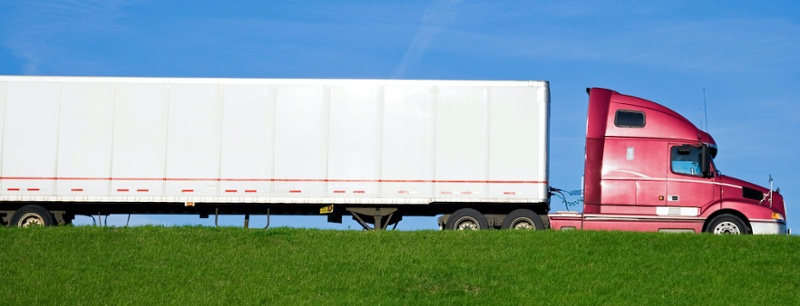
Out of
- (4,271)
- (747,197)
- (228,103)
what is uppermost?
(228,103)

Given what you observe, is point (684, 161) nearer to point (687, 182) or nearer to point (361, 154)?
point (687, 182)

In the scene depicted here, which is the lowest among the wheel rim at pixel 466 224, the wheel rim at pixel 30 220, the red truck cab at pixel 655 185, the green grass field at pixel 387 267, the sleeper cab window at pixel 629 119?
the green grass field at pixel 387 267

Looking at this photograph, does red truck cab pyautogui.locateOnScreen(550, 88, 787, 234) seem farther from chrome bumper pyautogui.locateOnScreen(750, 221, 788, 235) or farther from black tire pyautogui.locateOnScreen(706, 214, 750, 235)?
chrome bumper pyautogui.locateOnScreen(750, 221, 788, 235)

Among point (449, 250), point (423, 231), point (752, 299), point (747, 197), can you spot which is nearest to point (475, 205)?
point (423, 231)

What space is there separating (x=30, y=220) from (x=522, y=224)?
11.3 m

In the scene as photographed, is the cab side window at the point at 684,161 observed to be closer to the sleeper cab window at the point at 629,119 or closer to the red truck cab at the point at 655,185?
the red truck cab at the point at 655,185

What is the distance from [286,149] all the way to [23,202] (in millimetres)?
6368

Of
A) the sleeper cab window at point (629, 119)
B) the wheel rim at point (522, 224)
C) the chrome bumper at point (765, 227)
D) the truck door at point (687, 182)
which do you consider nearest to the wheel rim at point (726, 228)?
the chrome bumper at point (765, 227)

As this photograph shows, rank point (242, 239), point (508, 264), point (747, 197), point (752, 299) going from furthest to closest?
point (747, 197)
point (242, 239)
point (508, 264)
point (752, 299)

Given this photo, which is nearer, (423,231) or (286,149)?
(423,231)

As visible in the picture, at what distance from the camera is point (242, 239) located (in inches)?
943

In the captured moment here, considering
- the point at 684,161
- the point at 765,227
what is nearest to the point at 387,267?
the point at 684,161

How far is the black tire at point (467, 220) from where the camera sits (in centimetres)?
2661

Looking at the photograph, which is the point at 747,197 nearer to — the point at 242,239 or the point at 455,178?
the point at 455,178
